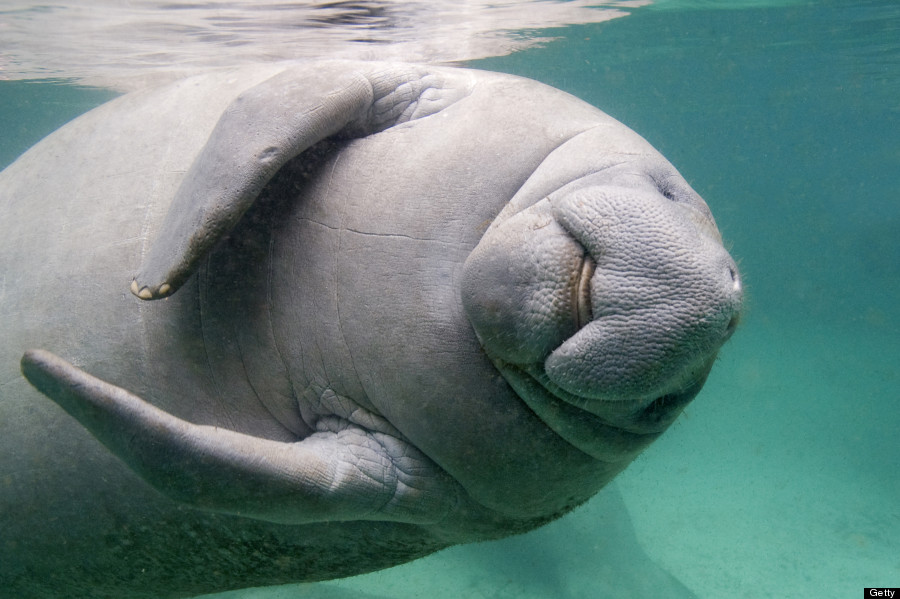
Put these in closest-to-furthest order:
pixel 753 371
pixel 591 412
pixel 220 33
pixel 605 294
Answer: pixel 605 294 → pixel 591 412 → pixel 220 33 → pixel 753 371

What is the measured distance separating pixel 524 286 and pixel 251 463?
0.98 metres

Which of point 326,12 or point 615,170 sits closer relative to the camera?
point 615,170

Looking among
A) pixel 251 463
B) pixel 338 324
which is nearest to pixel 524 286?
pixel 338 324

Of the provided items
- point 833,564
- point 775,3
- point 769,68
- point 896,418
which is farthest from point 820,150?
point 833,564

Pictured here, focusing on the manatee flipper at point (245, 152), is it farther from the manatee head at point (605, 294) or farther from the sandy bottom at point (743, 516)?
the sandy bottom at point (743, 516)

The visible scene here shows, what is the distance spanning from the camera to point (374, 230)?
7.38 ft

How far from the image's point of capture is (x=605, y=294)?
173 centimetres

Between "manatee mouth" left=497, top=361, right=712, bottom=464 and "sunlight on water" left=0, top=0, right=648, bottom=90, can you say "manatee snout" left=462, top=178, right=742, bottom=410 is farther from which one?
"sunlight on water" left=0, top=0, right=648, bottom=90

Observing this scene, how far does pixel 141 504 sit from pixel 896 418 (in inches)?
851

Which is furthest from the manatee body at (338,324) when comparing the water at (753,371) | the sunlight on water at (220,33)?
the sunlight on water at (220,33)

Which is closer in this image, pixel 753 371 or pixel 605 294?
pixel 605 294

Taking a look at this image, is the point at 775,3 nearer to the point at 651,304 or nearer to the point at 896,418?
the point at 896,418

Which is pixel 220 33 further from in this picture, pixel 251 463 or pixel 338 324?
pixel 251 463

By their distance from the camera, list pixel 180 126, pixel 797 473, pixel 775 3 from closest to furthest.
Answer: pixel 180 126, pixel 775 3, pixel 797 473
